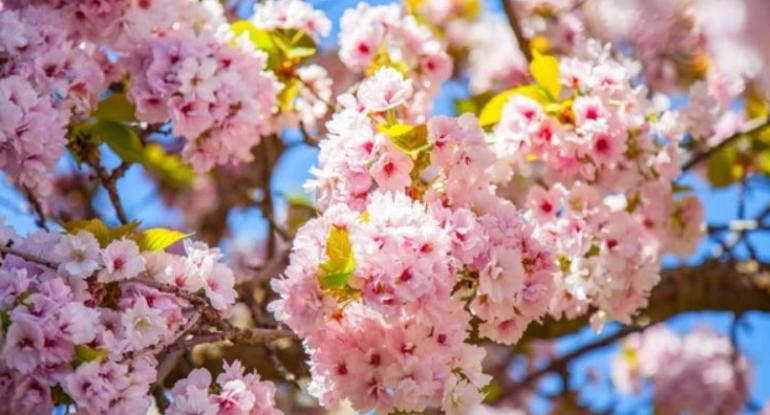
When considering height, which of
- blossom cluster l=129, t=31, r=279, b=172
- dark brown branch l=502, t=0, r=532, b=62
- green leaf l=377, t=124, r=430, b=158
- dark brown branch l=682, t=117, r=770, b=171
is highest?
green leaf l=377, t=124, r=430, b=158

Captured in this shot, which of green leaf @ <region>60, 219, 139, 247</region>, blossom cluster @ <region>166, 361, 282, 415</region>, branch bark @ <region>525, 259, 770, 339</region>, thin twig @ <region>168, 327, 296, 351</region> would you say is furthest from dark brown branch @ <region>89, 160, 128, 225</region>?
branch bark @ <region>525, 259, 770, 339</region>

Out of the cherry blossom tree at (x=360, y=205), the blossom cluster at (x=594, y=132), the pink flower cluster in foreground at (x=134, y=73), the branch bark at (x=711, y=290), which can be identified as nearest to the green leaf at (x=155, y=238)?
the cherry blossom tree at (x=360, y=205)

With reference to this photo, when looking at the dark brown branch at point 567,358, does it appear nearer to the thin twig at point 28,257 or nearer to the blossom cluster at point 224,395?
the blossom cluster at point 224,395

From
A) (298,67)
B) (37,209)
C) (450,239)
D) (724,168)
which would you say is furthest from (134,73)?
(724,168)

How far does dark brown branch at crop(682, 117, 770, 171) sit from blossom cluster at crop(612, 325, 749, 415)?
153cm

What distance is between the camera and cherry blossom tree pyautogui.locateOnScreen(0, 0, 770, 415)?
5.67 ft

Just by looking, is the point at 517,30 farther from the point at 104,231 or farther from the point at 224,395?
the point at 224,395

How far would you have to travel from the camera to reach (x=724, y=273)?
11.4ft

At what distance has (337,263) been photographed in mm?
1758

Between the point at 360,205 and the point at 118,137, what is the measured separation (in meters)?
0.84

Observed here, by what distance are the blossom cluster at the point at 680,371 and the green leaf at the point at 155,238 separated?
10.2 ft

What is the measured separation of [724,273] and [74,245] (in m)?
2.22

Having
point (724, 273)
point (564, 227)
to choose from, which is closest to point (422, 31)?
point (564, 227)

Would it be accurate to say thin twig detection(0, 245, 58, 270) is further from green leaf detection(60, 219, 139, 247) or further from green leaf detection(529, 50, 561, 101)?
green leaf detection(529, 50, 561, 101)
